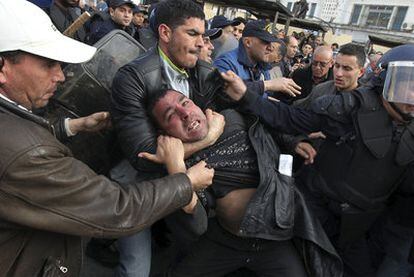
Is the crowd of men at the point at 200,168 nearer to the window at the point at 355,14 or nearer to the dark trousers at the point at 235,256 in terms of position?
the dark trousers at the point at 235,256

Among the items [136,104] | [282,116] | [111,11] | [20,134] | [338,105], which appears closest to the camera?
[20,134]

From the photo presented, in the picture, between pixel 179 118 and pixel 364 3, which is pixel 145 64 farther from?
pixel 364 3

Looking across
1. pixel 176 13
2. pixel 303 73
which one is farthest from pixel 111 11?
pixel 176 13

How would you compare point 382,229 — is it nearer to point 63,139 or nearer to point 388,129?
point 388,129

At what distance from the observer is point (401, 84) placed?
221cm

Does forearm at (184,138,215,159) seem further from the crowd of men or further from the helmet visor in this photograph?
the helmet visor

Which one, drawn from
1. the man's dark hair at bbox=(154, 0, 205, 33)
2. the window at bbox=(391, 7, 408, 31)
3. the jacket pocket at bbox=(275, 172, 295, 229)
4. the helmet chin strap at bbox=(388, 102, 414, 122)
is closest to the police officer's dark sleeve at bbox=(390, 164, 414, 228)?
the helmet chin strap at bbox=(388, 102, 414, 122)

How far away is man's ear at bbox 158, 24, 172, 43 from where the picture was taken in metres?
2.32

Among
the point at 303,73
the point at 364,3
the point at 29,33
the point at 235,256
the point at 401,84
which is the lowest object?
the point at 235,256

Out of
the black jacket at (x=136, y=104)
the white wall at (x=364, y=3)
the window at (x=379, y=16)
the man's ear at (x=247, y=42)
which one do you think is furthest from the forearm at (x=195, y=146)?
the window at (x=379, y=16)

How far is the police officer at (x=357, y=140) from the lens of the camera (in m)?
2.26

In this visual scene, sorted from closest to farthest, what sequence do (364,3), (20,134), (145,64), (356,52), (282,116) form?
(20,134)
(145,64)
(282,116)
(356,52)
(364,3)

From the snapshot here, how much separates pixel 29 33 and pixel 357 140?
2.01 meters

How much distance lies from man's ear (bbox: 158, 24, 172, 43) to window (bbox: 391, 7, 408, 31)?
49.4 metres
